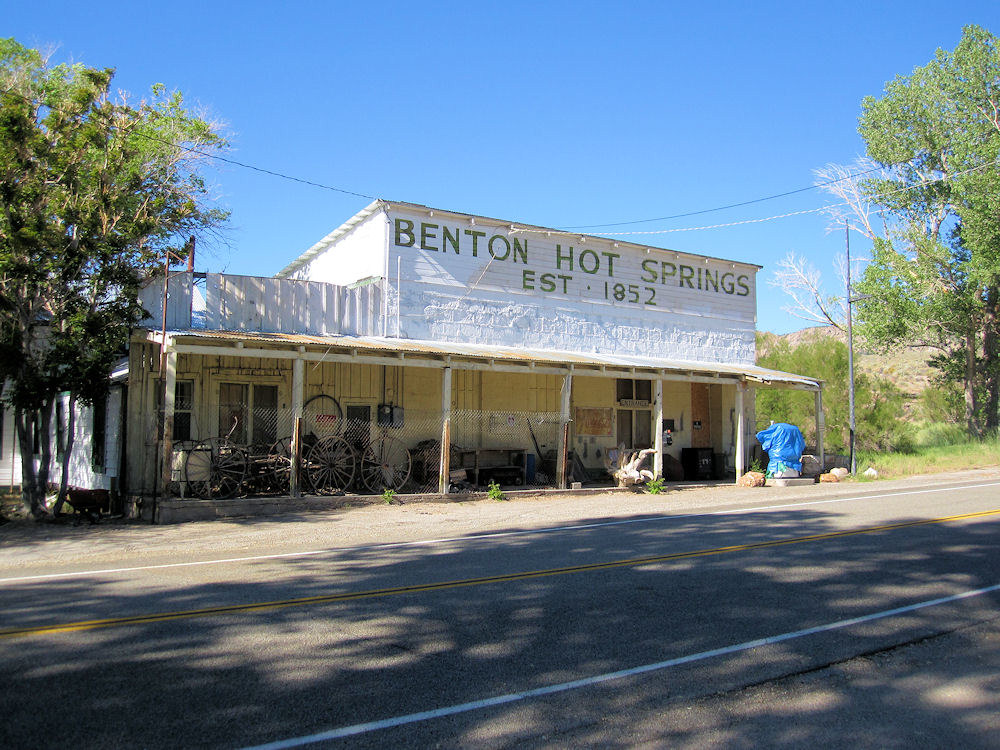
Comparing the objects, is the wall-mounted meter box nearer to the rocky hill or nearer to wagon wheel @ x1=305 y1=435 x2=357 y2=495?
wagon wheel @ x1=305 y1=435 x2=357 y2=495

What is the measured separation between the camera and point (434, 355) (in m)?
16.2

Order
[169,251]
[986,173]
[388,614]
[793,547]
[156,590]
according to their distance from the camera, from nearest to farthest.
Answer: [388,614]
[156,590]
[793,547]
[169,251]
[986,173]

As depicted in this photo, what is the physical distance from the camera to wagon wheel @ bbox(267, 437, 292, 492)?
15.4 metres

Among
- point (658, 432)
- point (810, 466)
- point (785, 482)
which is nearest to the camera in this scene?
point (658, 432)

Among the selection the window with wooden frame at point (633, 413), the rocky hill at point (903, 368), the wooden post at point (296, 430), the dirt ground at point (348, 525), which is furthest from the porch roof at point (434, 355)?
the rocky hill at point (903, 368)

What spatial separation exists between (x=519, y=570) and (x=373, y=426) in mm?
10423

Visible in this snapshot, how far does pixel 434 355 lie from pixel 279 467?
153 inches

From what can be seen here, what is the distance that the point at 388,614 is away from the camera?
6.47 m

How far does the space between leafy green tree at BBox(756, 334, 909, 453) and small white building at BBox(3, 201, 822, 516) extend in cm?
1061

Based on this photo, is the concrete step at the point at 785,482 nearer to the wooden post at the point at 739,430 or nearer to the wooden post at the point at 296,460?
the wooden post at the point at 739,430

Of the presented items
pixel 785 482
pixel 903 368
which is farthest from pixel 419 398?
pixel 903 368

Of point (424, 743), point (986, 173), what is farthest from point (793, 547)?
point (986, 173)

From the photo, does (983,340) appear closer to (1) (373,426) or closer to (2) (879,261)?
(2) (879,261)

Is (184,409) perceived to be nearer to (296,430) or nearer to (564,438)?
(296,430)
